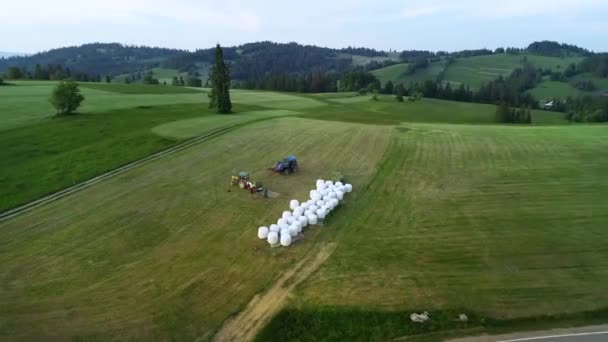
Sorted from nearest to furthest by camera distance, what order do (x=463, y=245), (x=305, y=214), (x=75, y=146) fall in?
(x=463, y=245) → (x=305, y=214) → (x=75, y=146)

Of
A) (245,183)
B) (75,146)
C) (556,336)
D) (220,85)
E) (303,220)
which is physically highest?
(220,85)

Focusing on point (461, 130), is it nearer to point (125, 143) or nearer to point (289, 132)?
point (289, 132)

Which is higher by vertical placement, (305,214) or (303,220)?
(305,214)

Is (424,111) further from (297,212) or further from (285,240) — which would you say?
(285,240)

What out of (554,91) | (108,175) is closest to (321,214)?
(108,175)

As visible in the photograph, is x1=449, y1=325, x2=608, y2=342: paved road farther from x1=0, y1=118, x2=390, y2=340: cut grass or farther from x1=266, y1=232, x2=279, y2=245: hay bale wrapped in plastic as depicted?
x1=266, y1=232, x2=279, y2=245: hay bale wrapped in plastic

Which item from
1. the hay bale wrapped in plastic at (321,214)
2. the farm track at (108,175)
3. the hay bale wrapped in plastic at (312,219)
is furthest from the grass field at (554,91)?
the hay bale wrapped in plastic at (312,219)
